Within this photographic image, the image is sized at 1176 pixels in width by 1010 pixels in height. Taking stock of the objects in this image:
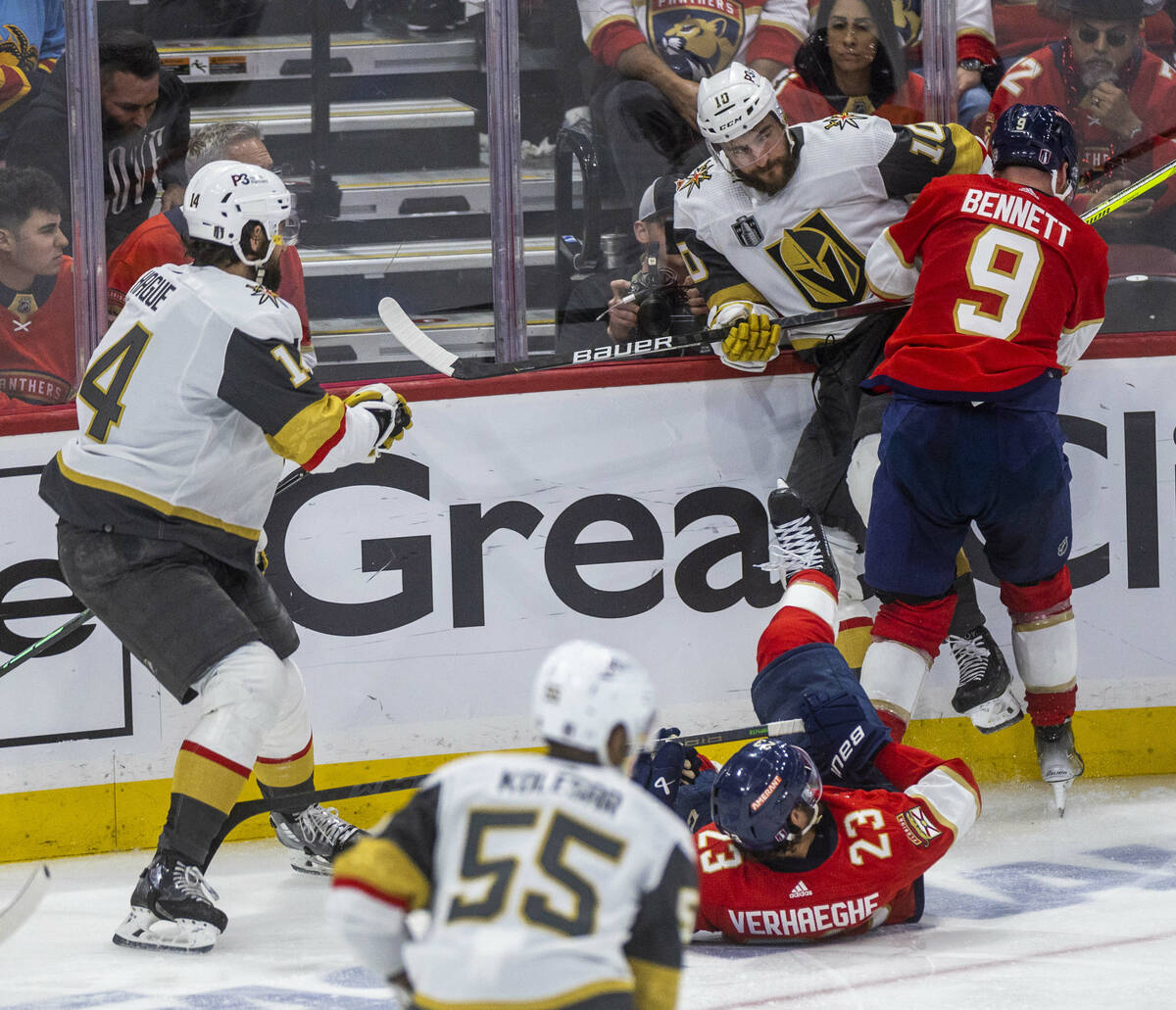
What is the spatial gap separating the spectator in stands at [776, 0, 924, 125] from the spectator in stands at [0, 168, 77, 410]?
1.71m

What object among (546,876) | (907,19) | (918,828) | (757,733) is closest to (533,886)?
(546,876)

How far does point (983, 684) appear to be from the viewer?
13.1ft

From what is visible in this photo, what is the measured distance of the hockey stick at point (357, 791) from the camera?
3289 mm

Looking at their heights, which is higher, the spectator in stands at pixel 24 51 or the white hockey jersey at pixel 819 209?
the spectator in stands at pixel 24 51

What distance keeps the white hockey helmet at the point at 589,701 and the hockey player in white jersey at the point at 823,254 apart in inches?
82.1

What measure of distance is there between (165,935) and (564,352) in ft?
5.33

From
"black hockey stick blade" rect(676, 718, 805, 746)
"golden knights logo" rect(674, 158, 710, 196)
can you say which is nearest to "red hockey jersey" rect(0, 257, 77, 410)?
"golden knights logo" rect(674, 158, 710, 196)

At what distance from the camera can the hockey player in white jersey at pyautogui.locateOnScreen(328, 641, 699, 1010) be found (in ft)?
5.98

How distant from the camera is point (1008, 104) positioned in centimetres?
421

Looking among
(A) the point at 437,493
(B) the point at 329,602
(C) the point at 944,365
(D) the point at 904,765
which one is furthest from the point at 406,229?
(D) the point at 904,765

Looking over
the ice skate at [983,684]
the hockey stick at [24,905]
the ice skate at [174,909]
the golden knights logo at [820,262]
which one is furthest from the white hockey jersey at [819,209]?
the hockey stick at [24,905]

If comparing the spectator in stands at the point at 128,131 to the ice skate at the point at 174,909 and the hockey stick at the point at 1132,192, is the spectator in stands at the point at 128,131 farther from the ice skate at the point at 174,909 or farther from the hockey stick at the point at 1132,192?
the hockey stick at the point at 1132,192

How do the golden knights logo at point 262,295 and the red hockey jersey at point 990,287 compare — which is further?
the red hockey jersey at point 990,287

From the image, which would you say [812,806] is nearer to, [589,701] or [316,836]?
[589,701]
